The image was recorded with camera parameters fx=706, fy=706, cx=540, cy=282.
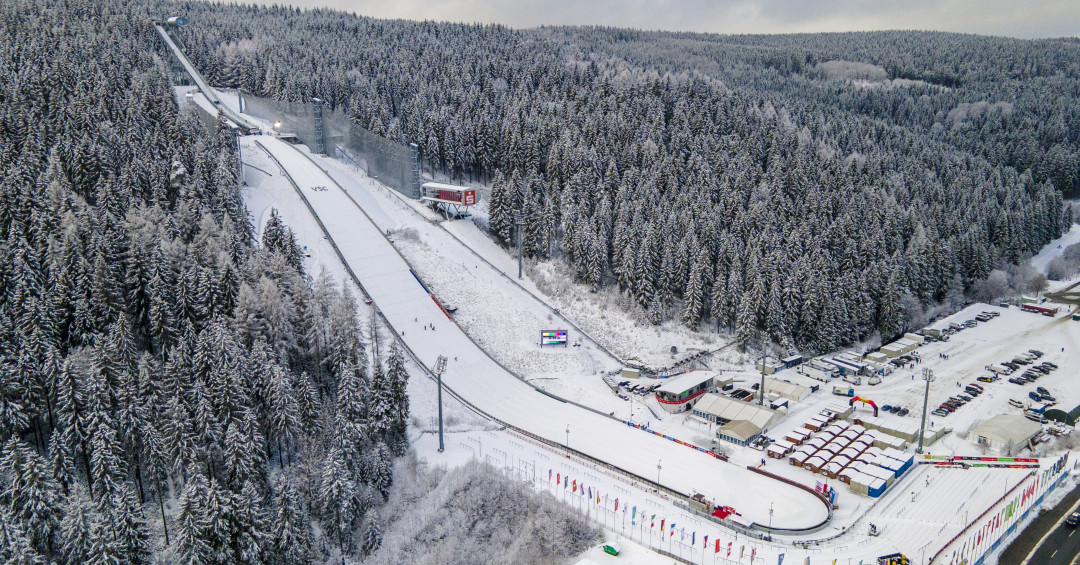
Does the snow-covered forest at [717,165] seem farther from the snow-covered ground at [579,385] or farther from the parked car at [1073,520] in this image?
the parked car at [1073,520]

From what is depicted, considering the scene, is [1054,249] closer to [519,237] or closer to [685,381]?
[685,381]

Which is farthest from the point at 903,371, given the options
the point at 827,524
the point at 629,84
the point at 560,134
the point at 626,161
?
the point at 629,84

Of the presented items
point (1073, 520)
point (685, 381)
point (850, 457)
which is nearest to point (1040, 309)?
point (1073, 520)

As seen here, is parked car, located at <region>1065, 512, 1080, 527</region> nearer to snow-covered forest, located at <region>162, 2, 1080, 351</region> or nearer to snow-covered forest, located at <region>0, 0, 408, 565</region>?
snow-covered forest, located at <region>162, 2, 1080, 351</region>

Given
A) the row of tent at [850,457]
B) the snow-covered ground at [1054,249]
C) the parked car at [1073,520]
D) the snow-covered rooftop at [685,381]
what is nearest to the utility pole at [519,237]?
the snow-covered rooftop at [685,381]

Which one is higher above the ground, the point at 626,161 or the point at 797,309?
the point at 626,161

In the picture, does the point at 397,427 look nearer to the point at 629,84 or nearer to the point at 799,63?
the point at 629,84
